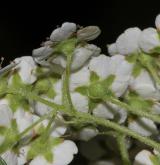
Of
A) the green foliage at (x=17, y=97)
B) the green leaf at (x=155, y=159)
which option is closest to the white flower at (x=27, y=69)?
the green foliage at (x=17, y=97)

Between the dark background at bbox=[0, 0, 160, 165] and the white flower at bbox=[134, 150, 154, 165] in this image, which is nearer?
the white flower at bbox=[134, 150, 154, 165]

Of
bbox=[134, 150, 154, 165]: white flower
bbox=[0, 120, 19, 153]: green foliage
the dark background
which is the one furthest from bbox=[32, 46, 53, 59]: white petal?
the dark background

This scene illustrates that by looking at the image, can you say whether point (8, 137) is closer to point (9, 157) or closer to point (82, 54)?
point (9, 157)

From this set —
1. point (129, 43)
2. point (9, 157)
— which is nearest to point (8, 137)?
point (9, 157)

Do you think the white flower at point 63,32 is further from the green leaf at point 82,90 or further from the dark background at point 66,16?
the dark background at point 66,16

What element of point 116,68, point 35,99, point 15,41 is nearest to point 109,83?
point 116,68

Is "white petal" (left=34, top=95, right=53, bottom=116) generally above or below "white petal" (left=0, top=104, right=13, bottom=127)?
below

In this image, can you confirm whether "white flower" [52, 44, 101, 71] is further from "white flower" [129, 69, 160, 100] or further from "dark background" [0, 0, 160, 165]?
"dark background" [0, 0, 160, 165]
